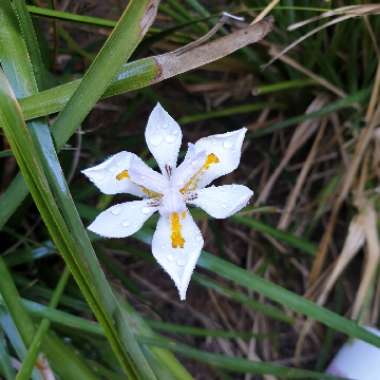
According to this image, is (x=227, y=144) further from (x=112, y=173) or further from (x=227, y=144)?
(x=112, y=173)

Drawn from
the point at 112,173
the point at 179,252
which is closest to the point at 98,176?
the point at 112,173

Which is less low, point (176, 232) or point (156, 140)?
point (156, 140)

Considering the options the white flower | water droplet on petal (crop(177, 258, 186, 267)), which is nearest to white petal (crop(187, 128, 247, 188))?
the white flower

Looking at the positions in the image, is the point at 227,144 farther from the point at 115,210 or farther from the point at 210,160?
the point at 115,210

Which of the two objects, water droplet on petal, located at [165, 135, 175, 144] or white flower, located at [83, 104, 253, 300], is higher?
water droplet on petal, located at [165, 135, 175, 144]

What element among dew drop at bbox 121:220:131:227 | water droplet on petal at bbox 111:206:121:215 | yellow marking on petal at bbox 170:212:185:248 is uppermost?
water droplet on petal at bbox 111:206:121:215

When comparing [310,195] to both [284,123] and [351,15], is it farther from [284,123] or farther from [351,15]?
[351,15]

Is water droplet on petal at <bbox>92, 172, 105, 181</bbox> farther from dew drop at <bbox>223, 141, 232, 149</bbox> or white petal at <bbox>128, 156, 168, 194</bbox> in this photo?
dew drop at <bbox>223, 141, 232, 149</bbox>
